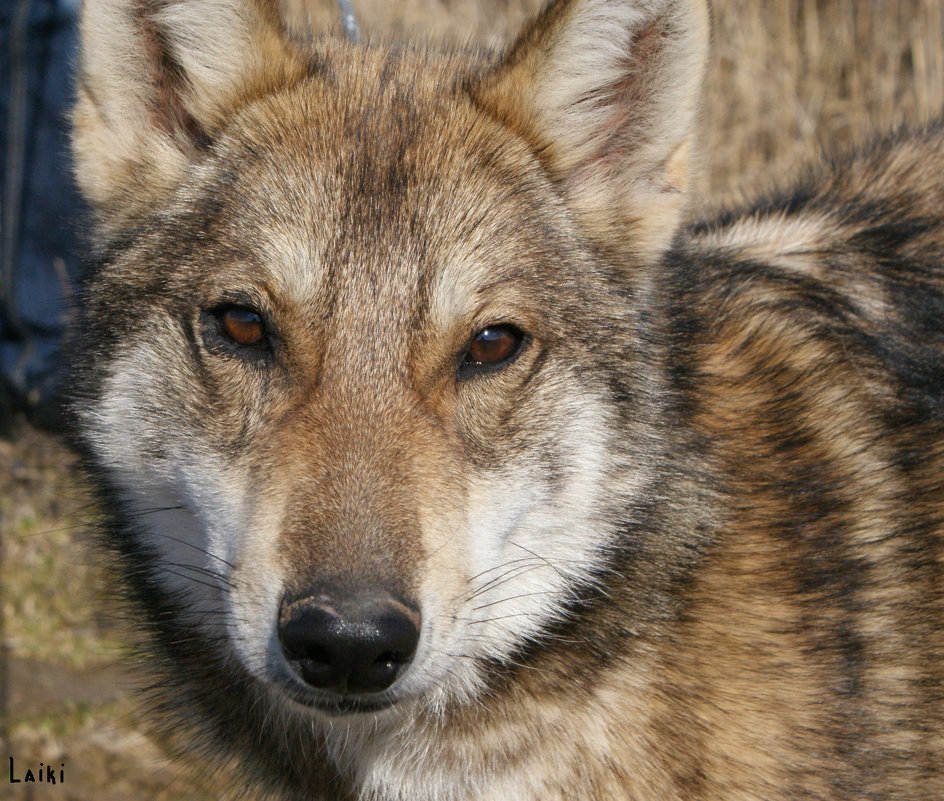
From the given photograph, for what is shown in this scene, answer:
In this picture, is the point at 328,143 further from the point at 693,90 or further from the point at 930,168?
the point at 930,168

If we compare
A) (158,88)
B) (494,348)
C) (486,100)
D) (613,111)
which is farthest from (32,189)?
(494,348)

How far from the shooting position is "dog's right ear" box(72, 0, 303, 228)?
2830mm

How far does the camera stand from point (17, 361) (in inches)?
277

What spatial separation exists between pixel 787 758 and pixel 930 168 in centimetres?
218

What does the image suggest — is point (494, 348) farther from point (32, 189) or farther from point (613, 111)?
point (32, 189)

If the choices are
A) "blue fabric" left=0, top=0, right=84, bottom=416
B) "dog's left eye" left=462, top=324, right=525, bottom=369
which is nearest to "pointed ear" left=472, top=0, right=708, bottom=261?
"dog's left eye" left=462, top=324, right=525, bottom=369

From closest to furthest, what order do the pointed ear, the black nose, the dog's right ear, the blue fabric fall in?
the black nose < the pointed ear < the dog's right ear < the blue fabric

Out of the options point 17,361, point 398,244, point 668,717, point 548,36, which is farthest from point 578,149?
point 17,361

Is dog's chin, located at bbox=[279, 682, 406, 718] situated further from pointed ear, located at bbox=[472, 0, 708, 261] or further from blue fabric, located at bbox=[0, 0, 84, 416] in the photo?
blue fabric, located at bbox=[0, 0, 84, 416]

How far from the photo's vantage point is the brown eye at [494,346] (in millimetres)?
2576

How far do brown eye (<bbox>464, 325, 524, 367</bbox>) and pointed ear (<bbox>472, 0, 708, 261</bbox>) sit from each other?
17.1 inches

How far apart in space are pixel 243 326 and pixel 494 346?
2.07ft

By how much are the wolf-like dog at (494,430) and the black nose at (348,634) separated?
0.30ft

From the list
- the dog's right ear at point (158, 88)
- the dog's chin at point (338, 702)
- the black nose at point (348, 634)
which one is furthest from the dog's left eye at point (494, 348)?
the dog's right ear at point (158, 88)
